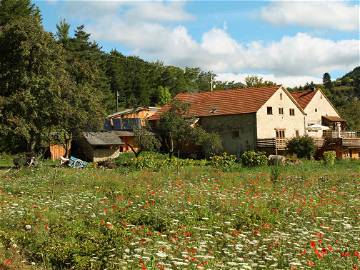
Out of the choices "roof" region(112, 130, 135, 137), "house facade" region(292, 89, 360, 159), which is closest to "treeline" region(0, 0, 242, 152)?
"roof" region(112, 130, 135, 137)

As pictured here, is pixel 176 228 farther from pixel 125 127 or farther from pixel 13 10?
pixel 13 10

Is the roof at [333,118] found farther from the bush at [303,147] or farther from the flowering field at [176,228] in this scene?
the flowering field at [176,228]

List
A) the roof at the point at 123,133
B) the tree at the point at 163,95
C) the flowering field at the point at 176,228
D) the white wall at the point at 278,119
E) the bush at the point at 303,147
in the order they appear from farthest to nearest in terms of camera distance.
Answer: the tree at the point at 163,95 → the roof at the point at 123,133 → the white wall at the point at 278,119 → the bush at the point at 303,147 → the flowering field at the point at 176,228

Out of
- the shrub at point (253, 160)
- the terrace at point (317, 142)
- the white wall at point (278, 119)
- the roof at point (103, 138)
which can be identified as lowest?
the shrub at point (253, 160)

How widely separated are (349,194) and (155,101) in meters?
82.3

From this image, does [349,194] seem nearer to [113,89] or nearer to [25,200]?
[25,200]

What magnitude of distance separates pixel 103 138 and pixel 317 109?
97.0ft

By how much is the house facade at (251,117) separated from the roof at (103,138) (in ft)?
21.3

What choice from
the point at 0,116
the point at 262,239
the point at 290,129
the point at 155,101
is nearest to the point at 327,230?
the point at 262,239

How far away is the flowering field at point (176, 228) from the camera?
7.93 metres

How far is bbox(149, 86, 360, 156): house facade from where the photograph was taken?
5269 centimetres

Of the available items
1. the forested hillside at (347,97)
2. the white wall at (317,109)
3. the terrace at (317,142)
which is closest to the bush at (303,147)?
the terrace at (317,142)

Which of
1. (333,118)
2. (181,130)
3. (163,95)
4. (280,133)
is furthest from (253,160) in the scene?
(163,95)

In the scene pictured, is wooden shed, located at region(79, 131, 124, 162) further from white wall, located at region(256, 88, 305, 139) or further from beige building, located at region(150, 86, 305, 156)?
white wall, located at region(256, 88, 305, 139)
